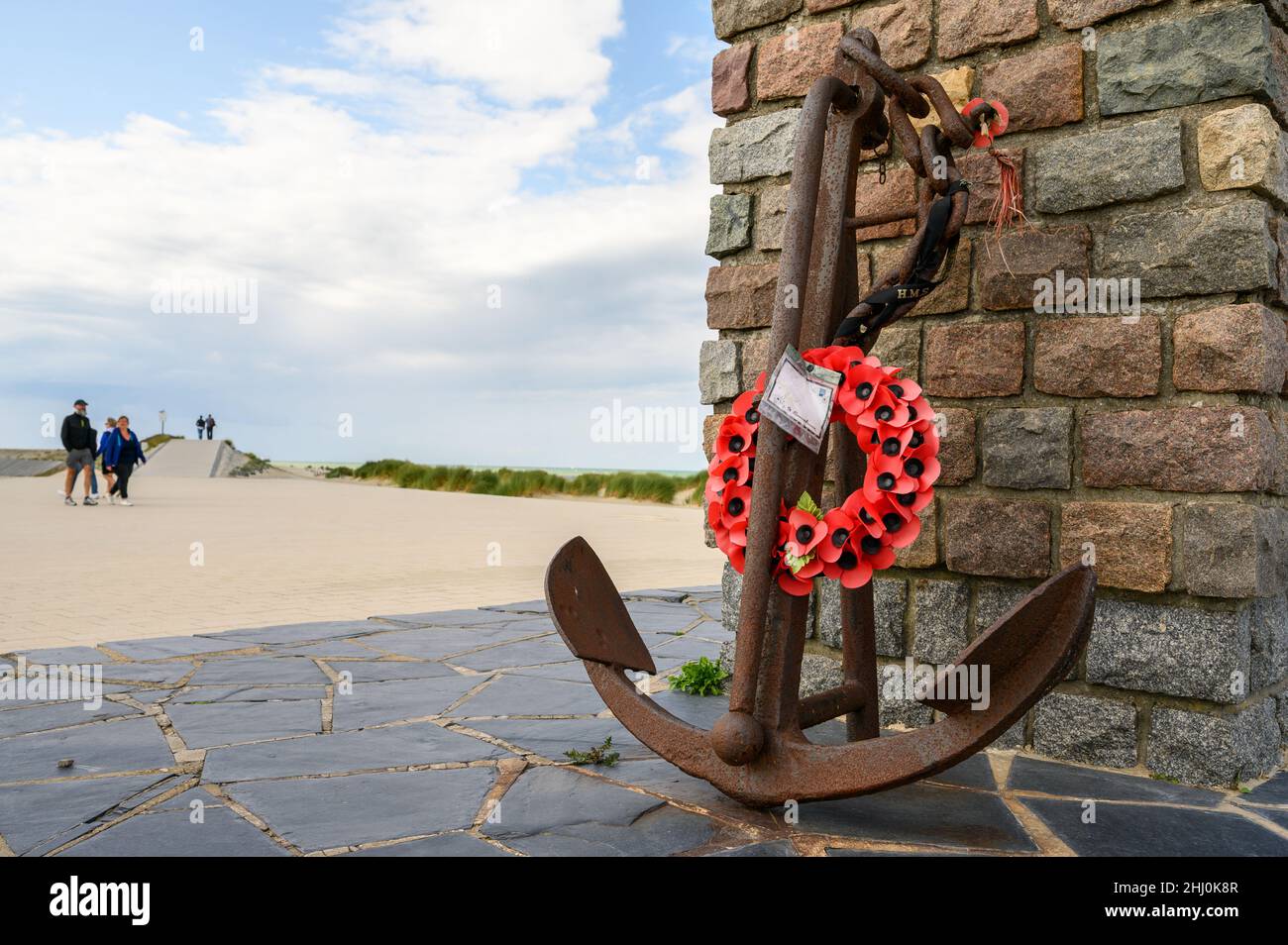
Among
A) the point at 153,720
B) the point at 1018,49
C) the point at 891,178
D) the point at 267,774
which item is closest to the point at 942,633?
the point at 891,178

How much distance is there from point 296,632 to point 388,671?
1.09 metres

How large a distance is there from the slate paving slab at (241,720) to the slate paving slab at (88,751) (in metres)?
0.10

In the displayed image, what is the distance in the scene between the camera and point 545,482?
22547 millimetres

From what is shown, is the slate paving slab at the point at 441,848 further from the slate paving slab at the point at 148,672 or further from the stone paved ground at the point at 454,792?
the slate paving slab at the point at 148,672

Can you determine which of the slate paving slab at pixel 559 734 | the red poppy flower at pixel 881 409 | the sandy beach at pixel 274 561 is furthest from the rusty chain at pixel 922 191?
the sandy beach at pixel 274 561

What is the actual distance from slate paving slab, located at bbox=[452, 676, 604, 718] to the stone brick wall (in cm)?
99

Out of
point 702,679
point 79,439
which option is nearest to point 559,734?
point 702,679

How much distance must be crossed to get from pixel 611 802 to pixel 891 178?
2025mm

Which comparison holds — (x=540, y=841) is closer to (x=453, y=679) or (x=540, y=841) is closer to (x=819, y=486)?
(x=819, y=486)

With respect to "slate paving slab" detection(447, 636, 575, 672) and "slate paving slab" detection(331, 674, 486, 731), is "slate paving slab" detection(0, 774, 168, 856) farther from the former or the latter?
"slate paving slab" detection(447, 636, 575, 672)

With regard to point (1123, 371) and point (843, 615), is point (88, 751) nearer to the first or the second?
point (843, 615)

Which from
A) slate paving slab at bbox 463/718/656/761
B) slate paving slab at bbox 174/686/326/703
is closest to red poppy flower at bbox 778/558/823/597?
slate paving slab at bbox 463/718/656/761

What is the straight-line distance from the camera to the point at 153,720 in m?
3.05

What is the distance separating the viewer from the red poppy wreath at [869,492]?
2076 mm
